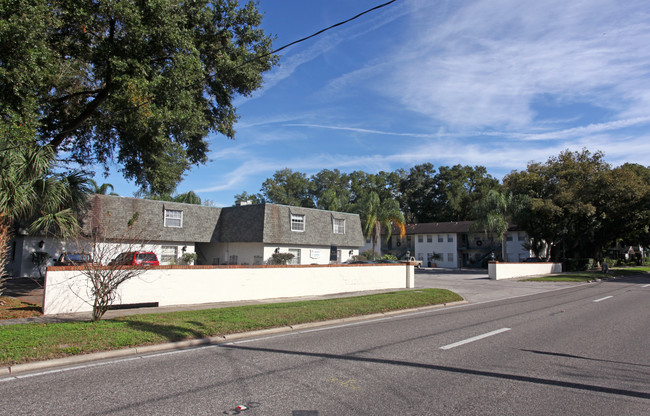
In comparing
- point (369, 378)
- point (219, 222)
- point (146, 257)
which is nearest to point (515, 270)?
point (219, 222)

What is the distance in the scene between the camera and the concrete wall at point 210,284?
38.2 ft

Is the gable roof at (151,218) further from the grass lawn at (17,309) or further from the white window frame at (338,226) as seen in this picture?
the grass lawn at (17,309)

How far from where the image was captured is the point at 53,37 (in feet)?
46.8

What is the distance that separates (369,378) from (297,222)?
87.2 ft

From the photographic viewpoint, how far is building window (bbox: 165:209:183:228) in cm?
2902

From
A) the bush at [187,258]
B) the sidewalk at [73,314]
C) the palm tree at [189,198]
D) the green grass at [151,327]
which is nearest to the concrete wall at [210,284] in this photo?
the sidewalk at [73,314]

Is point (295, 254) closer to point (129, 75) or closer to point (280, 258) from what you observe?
point (280, 258)

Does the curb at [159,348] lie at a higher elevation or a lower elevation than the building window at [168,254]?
lower

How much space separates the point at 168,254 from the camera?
94.9 ft

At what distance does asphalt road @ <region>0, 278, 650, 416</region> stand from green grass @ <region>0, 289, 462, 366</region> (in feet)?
2.65

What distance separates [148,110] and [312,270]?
9.02 meters

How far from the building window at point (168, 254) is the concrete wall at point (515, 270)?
23.3 metres

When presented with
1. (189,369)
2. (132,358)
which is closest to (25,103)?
(132,358)

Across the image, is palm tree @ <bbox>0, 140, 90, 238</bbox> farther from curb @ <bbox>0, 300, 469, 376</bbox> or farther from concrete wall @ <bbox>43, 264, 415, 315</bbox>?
curb @ <bbox>0, 300, 469, 376</bbox>
